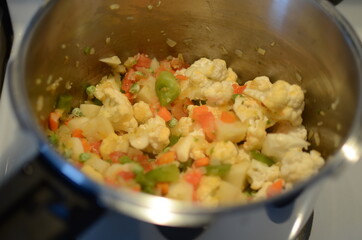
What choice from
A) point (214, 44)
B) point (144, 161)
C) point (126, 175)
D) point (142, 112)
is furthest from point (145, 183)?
point (214, 44)

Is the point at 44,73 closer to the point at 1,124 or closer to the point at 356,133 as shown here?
the point at 1,124

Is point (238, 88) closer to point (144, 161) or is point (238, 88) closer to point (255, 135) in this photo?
point (255, 135)

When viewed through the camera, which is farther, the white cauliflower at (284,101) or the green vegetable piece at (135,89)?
the green vegetable piece at (135,89)

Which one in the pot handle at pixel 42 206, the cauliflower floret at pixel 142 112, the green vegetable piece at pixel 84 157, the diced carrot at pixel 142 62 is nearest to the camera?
the pot handle at pixel 42 206

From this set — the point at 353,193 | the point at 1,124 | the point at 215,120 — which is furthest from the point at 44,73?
the point at 353,193

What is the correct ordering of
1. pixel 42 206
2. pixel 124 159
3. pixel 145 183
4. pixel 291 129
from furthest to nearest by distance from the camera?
pixel 291 129
pixel 124 159
pixel 145 183
pixel 42 206

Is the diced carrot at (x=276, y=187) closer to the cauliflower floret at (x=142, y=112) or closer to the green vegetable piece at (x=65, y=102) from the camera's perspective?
the cauliflower floret at (x=142, y=112)

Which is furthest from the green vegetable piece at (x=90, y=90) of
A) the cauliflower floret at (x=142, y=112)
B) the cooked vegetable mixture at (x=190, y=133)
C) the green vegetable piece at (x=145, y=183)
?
the green vegetable piece at (x=145, y=183)

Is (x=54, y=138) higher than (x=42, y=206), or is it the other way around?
(x=42, y=206)
